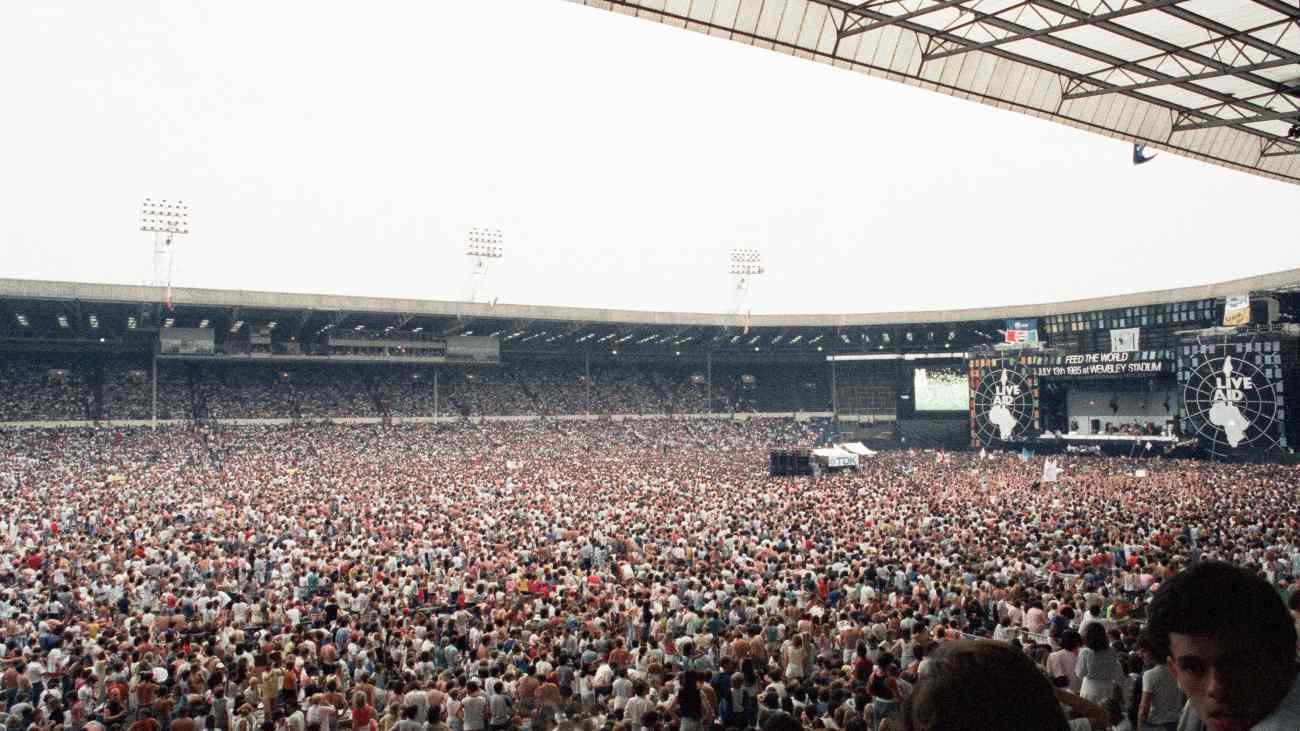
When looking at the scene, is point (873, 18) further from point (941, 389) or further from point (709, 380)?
point (709, 380)

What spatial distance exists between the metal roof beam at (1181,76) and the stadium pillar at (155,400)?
42.4 meters

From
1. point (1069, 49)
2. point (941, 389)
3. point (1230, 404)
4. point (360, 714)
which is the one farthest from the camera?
point (941, 389)

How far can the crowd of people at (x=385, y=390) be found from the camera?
42.8 meters

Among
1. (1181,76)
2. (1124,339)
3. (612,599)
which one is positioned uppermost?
(1181,76)

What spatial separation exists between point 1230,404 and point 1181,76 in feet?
93.5

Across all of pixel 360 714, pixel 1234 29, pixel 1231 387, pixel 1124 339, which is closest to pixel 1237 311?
pixel 1231 387

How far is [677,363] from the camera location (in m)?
62.9

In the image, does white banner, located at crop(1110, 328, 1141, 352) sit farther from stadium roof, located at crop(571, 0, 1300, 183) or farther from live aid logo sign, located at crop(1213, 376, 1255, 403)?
stadium roof, located at crop(571, 0, 1300, 183)

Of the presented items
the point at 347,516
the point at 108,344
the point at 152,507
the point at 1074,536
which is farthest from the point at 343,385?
the point at 1074,536

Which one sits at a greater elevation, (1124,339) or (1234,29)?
(1234,29)

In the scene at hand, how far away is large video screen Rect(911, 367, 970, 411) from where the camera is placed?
2184 inches

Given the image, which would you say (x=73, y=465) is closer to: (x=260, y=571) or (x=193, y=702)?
(x=260, y=571)

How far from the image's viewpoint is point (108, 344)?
45.8 metres

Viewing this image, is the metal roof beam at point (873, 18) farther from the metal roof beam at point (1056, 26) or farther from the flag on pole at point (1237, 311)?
the flag on pole at point (1237, 311)
